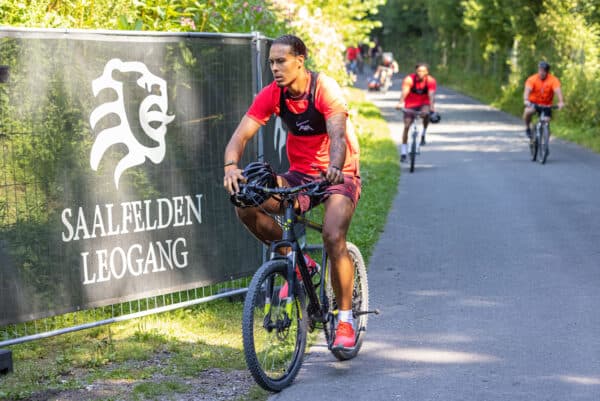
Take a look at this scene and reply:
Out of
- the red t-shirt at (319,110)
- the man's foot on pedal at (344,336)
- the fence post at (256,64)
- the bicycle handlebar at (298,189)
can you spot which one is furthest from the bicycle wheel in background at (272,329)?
the fence post at (256,64)

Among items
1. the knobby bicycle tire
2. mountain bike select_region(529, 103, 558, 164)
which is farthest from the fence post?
the knobby bicycle tire

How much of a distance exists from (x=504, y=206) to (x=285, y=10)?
5.89 m

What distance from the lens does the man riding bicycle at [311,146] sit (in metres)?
5.76

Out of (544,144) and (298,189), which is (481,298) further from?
(544,144)

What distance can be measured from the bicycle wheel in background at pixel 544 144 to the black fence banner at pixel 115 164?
1162 centimetres

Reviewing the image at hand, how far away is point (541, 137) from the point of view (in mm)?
18859

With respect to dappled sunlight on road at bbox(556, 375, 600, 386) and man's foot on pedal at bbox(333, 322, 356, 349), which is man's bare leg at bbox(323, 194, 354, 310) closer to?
man's foot on pedal at bbox(333, 322, 356, 349)

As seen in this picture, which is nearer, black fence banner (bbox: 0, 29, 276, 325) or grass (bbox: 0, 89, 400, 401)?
grass (bbox: 0, 89, 400, 401)

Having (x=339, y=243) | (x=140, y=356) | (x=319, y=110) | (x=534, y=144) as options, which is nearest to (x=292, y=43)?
(x=319, y=110)

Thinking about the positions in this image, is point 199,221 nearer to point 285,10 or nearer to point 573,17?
point 285,10

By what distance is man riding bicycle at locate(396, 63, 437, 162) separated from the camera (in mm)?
17891

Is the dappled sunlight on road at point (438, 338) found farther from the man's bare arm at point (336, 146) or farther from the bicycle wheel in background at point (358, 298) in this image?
the man's bare arm at point (336, 146)

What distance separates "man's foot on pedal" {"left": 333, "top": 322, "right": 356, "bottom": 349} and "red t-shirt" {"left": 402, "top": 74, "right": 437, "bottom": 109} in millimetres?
12099

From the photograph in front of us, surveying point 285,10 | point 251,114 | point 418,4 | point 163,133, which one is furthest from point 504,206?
point 418,4
